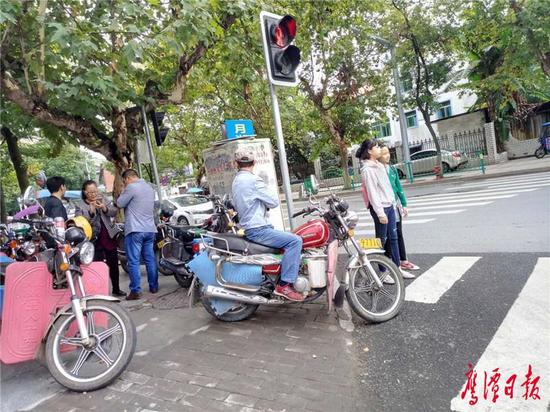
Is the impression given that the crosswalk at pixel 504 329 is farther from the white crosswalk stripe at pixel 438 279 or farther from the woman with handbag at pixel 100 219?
the woman with handbag at pixel 100 219

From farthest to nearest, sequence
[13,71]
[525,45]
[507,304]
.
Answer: [525,45], [13,71], [507,304]

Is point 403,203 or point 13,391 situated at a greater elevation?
point 403,203

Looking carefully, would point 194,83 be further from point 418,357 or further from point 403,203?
point 418,357

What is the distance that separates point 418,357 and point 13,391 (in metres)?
3.21

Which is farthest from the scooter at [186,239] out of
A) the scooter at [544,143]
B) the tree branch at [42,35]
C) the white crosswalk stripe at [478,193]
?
the scooter at [544,143]

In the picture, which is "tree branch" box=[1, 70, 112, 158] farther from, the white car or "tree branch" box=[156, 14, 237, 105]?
the white car

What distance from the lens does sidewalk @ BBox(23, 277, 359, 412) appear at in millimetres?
2758

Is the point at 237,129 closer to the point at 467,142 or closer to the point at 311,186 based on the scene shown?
the point at 311,186

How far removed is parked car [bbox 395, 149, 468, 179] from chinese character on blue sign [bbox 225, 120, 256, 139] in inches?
624

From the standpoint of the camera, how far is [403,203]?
5391 millimetres

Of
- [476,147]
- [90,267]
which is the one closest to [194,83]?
[90,267]

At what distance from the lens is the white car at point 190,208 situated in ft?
50.6

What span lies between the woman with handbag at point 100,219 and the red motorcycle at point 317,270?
2.19 m

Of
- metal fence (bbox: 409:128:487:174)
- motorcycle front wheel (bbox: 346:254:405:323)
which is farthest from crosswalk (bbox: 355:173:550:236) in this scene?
metal fence (bbox: 409:128:487:174)
